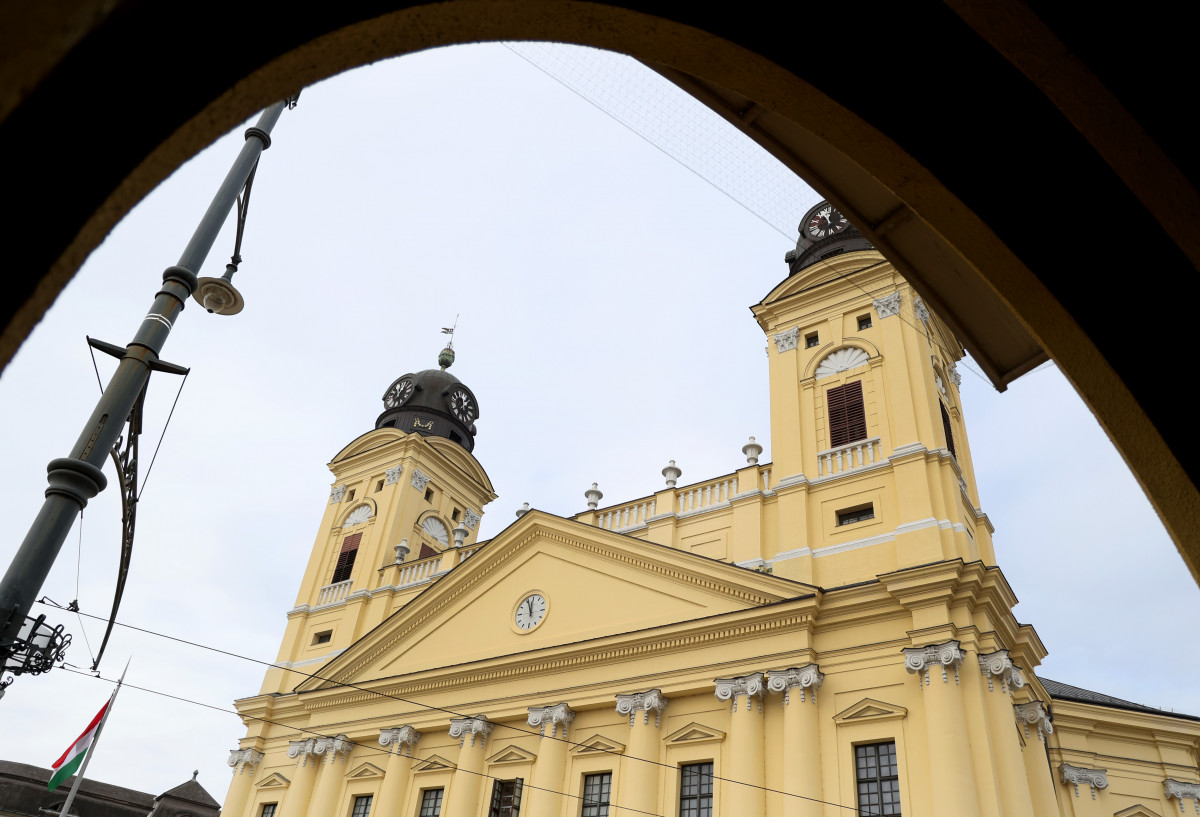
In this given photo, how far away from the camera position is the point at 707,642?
1948cm

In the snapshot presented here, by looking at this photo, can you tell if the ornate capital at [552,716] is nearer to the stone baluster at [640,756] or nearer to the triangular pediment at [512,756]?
the triangular pediment at [512,756]

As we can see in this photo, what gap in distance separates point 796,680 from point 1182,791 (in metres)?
13.0

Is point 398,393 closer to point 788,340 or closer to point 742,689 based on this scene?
point 788,340

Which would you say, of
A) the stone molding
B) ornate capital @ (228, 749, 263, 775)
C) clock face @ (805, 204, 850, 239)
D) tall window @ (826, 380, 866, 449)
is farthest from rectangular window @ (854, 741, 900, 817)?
ornate capital @ (228, 749, 263, 775)

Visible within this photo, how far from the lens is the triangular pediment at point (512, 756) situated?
20828 millimetres

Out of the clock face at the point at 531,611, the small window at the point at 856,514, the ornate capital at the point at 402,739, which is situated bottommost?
the ornate capital at the point at 402,739

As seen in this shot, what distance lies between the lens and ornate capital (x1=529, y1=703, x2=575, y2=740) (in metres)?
20.5

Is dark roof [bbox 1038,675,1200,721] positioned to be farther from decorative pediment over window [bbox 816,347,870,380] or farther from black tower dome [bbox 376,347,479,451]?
black tower dome [bbox 376,347,479,451]

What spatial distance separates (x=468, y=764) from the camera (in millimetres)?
21422

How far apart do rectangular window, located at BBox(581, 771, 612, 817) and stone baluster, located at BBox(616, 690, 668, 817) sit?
0.58m

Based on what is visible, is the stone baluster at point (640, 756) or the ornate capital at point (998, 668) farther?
the stone baluster at point (640, 756)

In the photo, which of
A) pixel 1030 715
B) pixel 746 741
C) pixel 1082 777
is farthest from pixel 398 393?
pixel 1082 777

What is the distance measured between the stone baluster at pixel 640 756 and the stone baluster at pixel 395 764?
7119 mm

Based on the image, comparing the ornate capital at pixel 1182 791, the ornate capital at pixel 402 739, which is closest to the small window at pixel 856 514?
the ornate capital at pixel 1182 791
